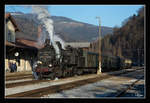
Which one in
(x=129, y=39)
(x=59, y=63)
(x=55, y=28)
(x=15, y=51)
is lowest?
(x=59, y=63)

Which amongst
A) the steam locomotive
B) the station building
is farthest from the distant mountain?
the steam locomotive

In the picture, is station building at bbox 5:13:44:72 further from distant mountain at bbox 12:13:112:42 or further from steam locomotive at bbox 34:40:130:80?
steam locomotive at bbox 34:40:130:80

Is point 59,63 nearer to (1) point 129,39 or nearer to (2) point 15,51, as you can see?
(2) point 15,51

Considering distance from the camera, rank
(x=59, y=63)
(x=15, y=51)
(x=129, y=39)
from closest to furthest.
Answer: (x=59, y=63) → (x=15, y=51) → (x=129, y=39)

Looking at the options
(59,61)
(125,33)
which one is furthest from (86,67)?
(125,33)

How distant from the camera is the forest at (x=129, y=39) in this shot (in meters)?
59.2

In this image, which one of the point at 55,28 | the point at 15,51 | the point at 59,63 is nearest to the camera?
the point at 59,63

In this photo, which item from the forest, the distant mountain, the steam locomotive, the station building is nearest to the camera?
the steam locomotive

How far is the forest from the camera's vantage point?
5925 cm

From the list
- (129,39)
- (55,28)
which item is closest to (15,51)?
(55,28)

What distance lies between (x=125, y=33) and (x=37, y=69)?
53602mm

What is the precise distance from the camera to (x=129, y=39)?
6769cm
